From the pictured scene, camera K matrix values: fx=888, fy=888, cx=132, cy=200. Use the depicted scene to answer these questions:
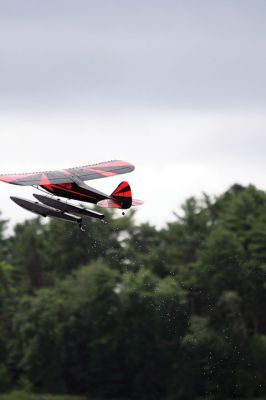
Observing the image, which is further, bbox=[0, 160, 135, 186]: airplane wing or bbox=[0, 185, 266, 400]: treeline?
bbox=[0, 185, 266, 400]: treeline

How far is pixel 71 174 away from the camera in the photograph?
3512 cm

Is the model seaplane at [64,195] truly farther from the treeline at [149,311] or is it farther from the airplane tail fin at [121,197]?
the treeline at [149,311]

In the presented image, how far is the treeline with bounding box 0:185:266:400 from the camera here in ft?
286

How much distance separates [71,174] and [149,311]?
56953 mm

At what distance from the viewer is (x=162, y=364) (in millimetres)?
90625

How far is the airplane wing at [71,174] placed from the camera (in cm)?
3338

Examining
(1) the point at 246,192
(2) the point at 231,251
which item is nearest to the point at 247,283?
(2) the point at 231,251

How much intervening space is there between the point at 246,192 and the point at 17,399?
3569cm

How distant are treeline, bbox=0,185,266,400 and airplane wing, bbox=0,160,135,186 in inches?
1880

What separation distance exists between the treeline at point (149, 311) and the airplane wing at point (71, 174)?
47743mm

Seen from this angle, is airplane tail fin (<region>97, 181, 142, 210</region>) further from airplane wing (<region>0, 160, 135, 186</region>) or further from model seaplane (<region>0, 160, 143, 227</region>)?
airplane wing (<region>0, 160, 135, 186</region>)

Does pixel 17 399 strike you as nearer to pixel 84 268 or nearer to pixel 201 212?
pixel 84 268

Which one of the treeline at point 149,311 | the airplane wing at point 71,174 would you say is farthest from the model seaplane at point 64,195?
the treeline at point 149,311

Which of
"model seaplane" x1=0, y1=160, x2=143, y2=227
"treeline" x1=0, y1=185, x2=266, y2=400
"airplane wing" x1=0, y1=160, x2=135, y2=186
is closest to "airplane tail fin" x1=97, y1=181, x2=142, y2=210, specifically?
"model seaplane" x1=0, y1=160, x2=143, y2=227
